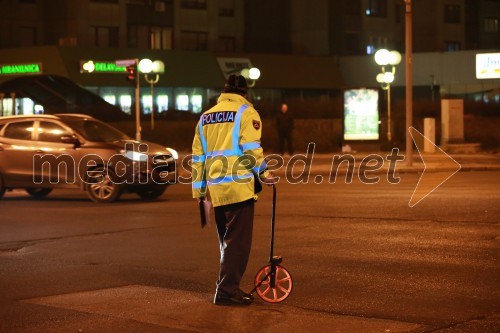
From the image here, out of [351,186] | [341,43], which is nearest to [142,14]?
[341,43]

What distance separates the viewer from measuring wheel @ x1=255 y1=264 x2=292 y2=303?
854 centimetres

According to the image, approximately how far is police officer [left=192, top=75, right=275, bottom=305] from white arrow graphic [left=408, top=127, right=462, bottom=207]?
932 centimetres

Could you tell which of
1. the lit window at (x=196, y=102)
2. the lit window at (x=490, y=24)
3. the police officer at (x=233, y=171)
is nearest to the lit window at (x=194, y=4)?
the lit window at (x=196, y=102)

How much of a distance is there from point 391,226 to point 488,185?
25.6ft

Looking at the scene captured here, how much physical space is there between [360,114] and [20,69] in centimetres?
2685

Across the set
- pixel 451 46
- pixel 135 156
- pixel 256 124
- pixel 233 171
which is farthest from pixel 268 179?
pixel 451 46

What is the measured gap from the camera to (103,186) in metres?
19.5

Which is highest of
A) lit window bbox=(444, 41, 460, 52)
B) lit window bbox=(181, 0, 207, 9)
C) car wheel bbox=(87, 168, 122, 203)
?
lit window bbox=(181, 0, 207, 9)

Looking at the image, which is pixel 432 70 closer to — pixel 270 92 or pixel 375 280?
pixel 270 92

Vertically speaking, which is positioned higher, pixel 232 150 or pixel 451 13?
pixel 451 13

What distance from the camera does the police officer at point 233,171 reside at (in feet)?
27.3

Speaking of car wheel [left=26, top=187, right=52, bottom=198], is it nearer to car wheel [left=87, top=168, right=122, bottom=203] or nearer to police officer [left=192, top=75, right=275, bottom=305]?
car wheel [left=87, top=168, right=122, bottom=203]

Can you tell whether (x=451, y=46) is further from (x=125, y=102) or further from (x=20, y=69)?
(x=20, y=69)

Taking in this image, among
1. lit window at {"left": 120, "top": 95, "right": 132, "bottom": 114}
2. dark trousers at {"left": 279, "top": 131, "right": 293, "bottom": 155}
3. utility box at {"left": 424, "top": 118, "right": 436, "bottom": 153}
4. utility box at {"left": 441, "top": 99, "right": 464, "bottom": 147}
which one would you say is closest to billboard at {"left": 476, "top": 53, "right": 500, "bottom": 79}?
lit window at {"left": 120, "top": 95, "right": 132, "bottom": 114}
